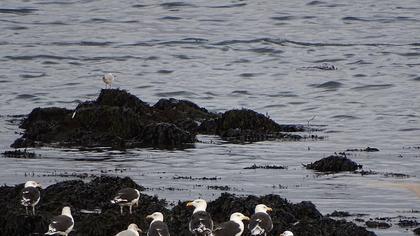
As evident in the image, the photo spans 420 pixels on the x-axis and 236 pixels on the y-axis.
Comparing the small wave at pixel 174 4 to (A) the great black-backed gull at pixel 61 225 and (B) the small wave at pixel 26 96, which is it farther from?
(A) the great black-backed gull at pixel 61 225

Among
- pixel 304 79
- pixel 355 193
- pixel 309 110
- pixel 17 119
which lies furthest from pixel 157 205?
pixel 304 79

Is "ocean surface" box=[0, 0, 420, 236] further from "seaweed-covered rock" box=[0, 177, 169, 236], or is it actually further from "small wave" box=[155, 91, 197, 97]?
"seaweed-covered rock" box=[0, 177, 169, 236]

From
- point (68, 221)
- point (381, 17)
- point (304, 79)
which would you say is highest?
point (381, 17)

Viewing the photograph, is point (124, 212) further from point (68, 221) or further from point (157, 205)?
point (68, 221)

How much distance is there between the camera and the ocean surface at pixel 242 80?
66.6 ft

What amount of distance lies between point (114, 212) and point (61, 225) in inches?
56.9

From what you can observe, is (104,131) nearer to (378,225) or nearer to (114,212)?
(114,212)

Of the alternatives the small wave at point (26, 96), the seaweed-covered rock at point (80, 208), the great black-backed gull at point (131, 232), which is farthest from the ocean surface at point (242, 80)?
the great black-backed gull at point (131, 232)

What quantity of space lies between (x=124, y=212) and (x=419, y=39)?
31.8 meters

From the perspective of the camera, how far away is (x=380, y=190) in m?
19.5

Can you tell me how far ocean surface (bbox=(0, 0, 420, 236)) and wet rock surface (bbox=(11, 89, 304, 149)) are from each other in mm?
581

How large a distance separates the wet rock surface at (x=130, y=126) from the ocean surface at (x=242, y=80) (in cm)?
58

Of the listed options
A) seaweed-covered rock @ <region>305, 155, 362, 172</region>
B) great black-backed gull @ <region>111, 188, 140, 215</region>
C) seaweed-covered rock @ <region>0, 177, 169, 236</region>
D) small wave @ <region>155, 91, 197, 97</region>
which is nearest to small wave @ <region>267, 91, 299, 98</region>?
small wave @ <region>155, 91, 197, 97</region>

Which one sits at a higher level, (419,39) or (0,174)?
(419,39)
